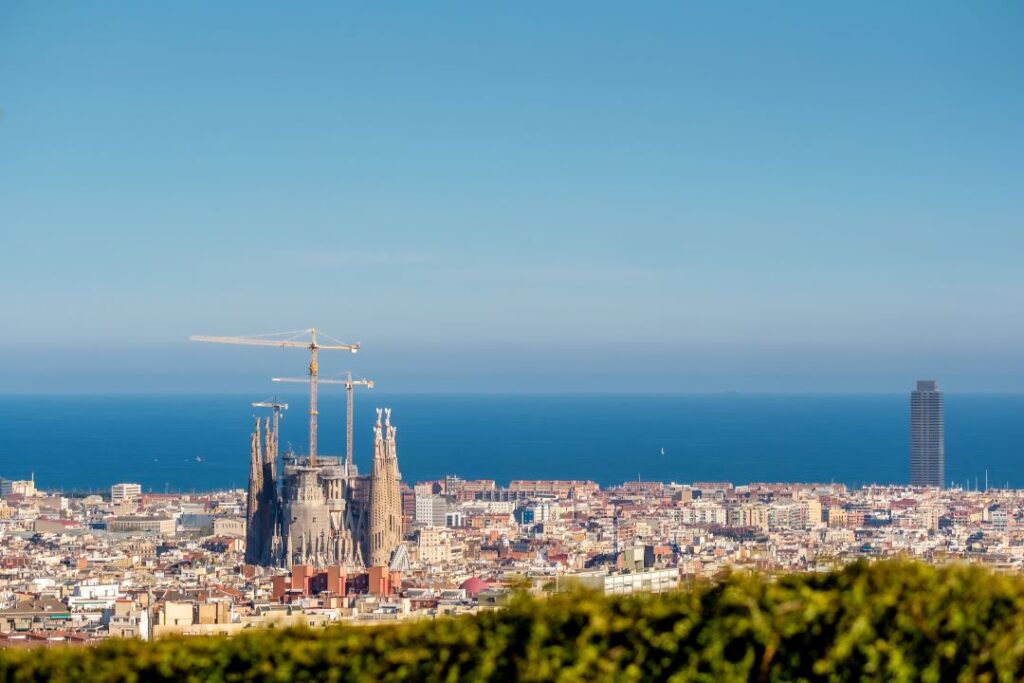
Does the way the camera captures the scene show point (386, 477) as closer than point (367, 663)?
No

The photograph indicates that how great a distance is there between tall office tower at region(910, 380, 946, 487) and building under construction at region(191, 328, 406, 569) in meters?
36.8

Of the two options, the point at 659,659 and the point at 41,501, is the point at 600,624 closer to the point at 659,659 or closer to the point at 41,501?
the point at 659,659

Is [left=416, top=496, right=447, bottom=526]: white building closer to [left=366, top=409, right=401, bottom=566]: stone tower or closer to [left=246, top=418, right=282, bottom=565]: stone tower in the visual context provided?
[left=246, top=418, right=282, bottom=565]: stone tower

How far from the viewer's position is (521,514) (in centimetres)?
4509

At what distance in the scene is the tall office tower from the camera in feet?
198

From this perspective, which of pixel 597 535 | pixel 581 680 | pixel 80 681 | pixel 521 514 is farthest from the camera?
pixel 521 514

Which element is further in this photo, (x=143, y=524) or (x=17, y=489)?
(x=17, y=489)

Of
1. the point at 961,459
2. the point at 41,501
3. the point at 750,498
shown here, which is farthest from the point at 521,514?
the point at 961,459

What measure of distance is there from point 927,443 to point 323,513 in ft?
131

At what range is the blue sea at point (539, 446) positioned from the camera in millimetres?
67375

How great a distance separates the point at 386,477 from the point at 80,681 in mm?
23698

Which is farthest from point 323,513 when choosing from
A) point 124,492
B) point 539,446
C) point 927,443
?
point 539,446

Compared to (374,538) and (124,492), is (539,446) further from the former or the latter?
(374,538)

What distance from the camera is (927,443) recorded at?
61.2m
